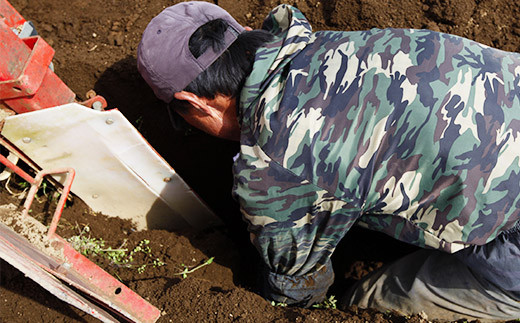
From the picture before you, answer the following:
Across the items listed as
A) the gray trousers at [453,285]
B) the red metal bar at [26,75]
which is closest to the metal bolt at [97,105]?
the red metal bar at [26,75]

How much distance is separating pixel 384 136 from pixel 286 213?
0.42 m

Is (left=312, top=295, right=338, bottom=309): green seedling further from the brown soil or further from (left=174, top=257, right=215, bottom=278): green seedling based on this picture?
(left=174, top=257, right=215, bottom=278): green seedling

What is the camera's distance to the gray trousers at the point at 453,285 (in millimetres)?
1746

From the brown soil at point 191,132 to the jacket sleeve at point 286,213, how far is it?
274mm

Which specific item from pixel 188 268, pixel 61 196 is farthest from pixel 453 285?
pixel 61 196

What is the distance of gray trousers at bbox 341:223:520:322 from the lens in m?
1.75

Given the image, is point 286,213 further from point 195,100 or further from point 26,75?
point 26,75

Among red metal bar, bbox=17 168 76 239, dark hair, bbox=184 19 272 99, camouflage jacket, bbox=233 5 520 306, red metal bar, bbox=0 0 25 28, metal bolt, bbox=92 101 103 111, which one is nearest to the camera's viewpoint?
camouflage jacket, bbox=233 5 520 306

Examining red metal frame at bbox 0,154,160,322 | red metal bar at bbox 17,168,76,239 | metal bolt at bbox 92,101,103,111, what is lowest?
red metal frame at bbox 0,154,160,322

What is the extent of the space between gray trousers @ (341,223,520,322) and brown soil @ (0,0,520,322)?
6.4 inches

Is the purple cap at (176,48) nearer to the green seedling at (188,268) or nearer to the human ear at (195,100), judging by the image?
the human ear at (195,100)

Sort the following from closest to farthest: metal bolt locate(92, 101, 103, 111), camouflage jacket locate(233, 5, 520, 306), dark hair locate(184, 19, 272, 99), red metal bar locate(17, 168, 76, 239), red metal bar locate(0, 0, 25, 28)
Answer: camouflage jacket locate(233, 5, 520, 306), dark hair locate(184, 19, 272, 99), red metal bar locate(17, 168, 76, 239), metal bolt locate(92, 101, 103, 111), red metal bar locate(0, 0, 25, 28)

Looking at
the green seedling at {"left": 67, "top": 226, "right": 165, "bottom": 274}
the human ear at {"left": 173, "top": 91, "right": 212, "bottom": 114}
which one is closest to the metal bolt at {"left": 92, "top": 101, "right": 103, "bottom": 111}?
the human ear at {"left": 173, "top": 91, "right": 212, "bottom": 114}

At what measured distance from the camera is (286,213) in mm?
1658
